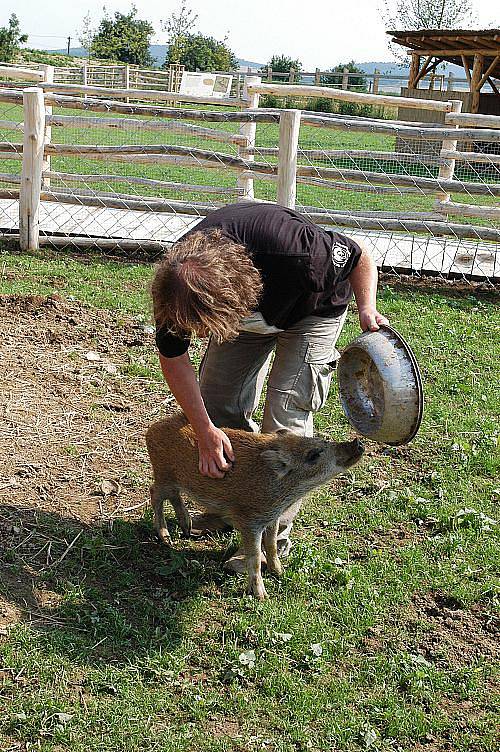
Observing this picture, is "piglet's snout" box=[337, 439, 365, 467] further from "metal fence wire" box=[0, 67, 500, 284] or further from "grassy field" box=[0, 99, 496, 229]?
"grassy field" box=[0, 99, 496, 229]

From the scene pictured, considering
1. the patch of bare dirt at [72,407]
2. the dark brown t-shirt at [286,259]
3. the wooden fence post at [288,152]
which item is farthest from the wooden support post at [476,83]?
the dark brown t-shirt at [286,259]

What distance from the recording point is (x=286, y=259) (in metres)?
3.62

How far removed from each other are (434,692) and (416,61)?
25760mm

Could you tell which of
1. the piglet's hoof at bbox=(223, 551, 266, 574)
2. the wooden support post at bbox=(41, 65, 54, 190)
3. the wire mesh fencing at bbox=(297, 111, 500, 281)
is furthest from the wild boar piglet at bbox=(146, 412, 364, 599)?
the wooden support post at bbox=(41, 65, 54, 190)

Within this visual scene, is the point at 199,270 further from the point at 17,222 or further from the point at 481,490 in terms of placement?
the point at 17,222

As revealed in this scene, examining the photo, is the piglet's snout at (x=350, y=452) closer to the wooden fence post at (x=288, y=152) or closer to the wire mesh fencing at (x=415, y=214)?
the wooden fence post at (x=288, y=152)

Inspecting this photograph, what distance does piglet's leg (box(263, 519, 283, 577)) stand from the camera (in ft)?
13.5

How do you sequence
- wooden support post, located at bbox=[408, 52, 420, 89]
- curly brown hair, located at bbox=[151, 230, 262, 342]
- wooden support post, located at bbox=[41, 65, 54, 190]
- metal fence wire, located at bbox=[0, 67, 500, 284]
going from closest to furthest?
curly brown hair, located at bbox=[151, 230, 262, 342] → metal fence wire, located at bbox=[0, 67, 500, 284] → wooden support post, located at bbox=[41, 65, 54, 190] → wooden support post, located at bbox=[408, 52, 420, 89]

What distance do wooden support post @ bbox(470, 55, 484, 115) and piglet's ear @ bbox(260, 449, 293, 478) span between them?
21.8 metres

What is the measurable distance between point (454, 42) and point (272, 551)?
73.6 ft

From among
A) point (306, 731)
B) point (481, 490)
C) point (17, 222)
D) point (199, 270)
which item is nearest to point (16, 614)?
point (306, 731)

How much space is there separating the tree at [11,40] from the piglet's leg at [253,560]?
Result: 44.6 metres

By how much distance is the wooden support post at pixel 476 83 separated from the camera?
23453mm

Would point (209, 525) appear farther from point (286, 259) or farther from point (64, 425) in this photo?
point (286, 259)
